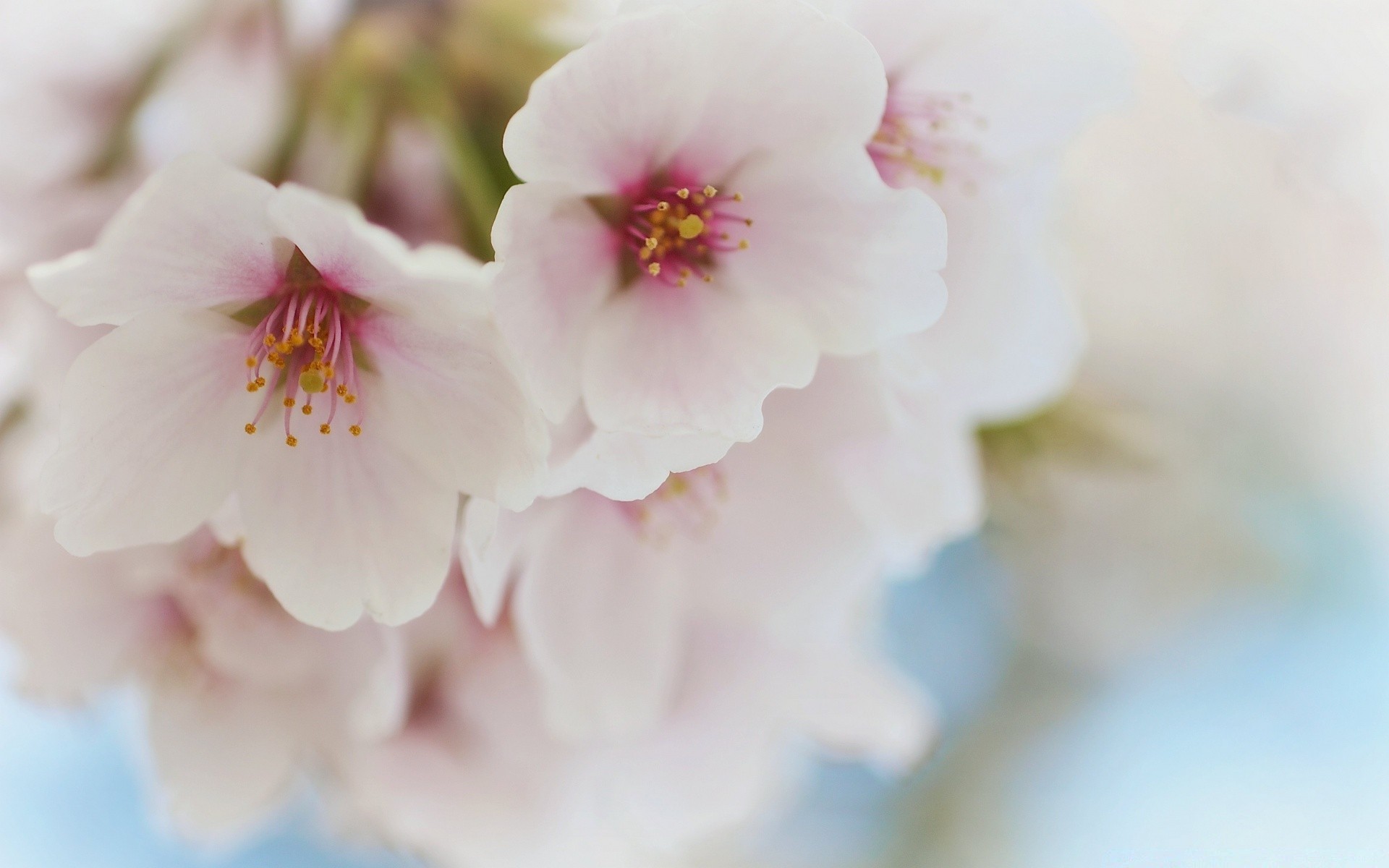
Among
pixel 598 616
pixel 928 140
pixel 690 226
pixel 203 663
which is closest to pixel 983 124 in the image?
pixel 928 140

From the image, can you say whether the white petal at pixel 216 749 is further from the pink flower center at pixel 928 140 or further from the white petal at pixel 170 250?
the pink flower center at pixel 928 140

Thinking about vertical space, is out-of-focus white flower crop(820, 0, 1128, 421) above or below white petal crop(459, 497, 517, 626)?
above

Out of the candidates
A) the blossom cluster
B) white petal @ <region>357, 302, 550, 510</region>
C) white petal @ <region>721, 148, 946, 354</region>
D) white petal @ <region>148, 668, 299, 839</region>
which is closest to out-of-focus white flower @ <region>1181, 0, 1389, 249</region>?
the blossom cluster

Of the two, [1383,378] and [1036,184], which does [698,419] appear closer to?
[1036,184]

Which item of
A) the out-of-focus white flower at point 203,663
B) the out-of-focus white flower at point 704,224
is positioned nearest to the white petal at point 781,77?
the out-of-focus white flower at point 704,224

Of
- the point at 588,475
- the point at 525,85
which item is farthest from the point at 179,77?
the point at 588,475

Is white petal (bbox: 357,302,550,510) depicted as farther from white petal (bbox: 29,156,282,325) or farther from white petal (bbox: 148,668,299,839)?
white petal (bbox: 148,668,299,839)
